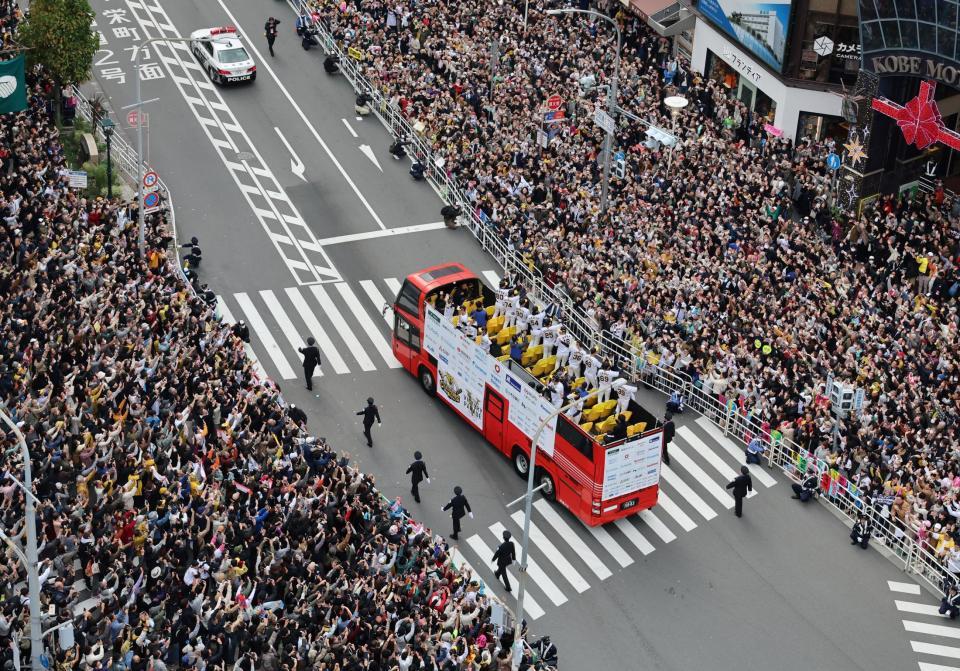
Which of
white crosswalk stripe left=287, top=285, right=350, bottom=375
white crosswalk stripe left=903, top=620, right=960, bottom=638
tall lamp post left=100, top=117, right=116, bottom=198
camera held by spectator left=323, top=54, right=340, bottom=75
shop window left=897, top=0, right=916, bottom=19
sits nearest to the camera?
white crosswalk stripe left=903, top=620, right=960, bottom=638

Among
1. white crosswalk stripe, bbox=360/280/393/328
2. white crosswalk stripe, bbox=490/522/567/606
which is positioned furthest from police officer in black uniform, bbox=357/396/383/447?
white crosswalk stripe, bbox=490/522/567/606

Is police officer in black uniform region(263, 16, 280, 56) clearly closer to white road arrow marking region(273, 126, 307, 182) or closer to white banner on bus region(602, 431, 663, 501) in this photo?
white road arrow marking region(273, 126, 307, 182)

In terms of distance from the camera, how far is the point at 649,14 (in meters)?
67.6

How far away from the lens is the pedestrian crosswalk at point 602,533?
142 ft

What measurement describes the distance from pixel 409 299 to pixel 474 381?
4.12 meters

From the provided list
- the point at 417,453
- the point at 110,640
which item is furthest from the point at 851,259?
the point at 110,640

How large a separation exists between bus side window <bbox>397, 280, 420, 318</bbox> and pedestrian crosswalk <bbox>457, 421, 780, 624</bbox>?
25.3ft

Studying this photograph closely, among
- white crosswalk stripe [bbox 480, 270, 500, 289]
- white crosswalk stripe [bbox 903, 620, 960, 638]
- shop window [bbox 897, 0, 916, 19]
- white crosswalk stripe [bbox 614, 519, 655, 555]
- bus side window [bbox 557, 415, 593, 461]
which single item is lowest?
white crosswalk stripe [bbox 903, 620, 960, 638]

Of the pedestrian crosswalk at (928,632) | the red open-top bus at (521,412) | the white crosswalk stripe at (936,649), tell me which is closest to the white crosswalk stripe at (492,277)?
the red open-top bus at (521,412)

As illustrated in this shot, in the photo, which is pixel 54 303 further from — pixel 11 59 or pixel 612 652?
pixel 612 652

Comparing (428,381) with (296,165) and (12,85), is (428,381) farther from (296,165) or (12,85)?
(12,85)

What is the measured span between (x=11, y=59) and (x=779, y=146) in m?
28.9

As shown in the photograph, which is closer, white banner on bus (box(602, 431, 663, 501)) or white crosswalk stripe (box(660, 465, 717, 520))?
white banner on bus (box(602, 431, 663, 501))

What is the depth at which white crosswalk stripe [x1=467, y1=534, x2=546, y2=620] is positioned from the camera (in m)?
42.2
